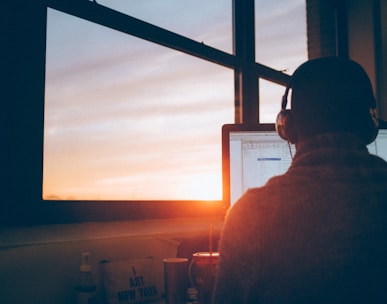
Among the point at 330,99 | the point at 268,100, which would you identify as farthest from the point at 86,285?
the point at 268,100

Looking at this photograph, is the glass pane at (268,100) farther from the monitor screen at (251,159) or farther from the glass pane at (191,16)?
the monitor screen at (251,159)

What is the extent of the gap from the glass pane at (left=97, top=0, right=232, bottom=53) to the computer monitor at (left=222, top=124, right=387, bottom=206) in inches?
30.1

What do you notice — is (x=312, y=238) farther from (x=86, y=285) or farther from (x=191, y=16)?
(x=191, y=16)

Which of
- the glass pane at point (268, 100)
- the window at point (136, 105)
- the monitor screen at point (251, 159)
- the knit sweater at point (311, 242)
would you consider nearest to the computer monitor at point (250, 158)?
the monitor screen at point (251, 159)

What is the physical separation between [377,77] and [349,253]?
246cm

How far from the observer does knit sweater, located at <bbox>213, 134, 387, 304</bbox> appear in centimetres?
73

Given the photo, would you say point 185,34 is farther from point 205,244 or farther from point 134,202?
point 205,244

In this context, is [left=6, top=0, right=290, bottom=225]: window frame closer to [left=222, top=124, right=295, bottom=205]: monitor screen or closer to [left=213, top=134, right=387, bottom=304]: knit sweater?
[left=222, top=124, right=295, bottom=205]: monitor screen

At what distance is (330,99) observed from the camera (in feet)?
2.75

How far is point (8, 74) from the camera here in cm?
143

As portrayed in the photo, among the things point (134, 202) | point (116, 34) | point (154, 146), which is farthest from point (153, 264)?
point (116, 34)

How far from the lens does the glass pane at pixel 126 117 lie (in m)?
1.65

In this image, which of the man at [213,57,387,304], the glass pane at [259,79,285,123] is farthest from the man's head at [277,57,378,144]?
the glass pane at [259,79,285,123]

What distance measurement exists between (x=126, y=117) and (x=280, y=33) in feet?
4.47
